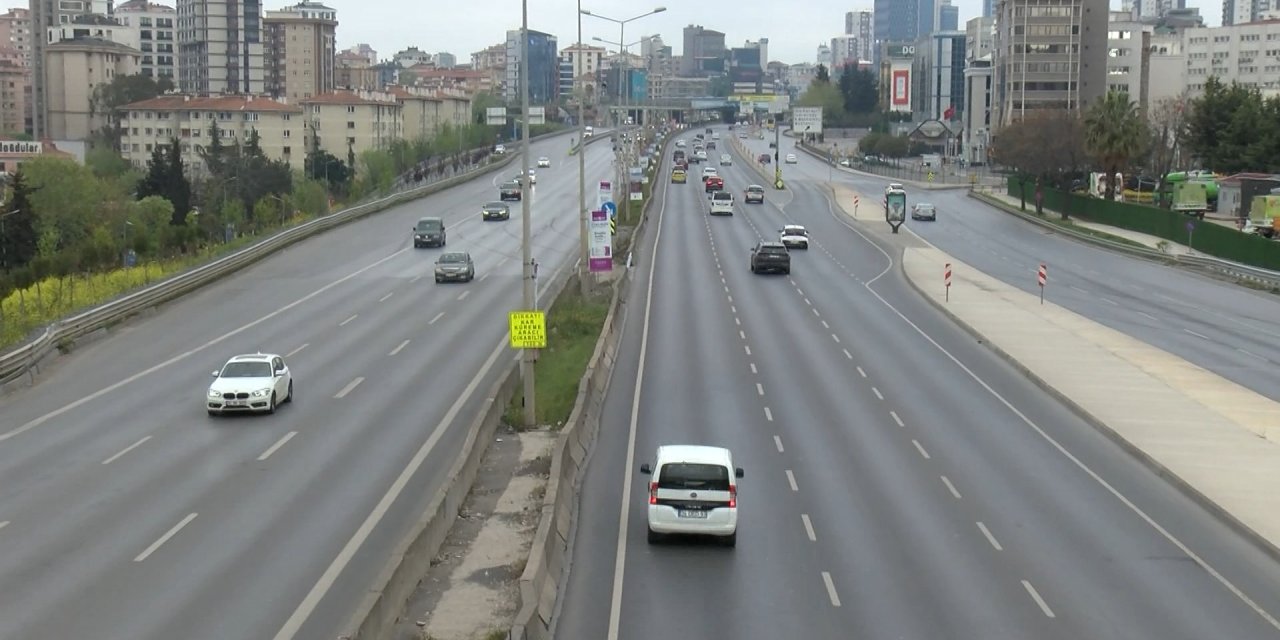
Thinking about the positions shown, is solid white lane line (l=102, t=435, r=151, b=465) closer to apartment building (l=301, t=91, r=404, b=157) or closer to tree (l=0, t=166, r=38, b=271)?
tree (l=0, t=166, r=38, b=271)

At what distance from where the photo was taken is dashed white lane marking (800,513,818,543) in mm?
22203

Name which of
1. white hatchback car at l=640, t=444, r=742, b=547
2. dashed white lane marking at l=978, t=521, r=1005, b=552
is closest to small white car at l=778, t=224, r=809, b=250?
dashed white lane marking at l=978, t=521, r=1005, b=552

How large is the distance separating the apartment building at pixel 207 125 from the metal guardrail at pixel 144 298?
9453 cm

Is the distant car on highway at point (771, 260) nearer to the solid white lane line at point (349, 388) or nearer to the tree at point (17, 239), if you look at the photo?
the solid white lane line at point (349, 388)

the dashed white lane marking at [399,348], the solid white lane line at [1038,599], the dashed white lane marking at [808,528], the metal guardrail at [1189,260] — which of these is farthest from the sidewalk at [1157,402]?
the dashed white lane marking at [399,348]

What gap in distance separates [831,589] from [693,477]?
9.42 feet

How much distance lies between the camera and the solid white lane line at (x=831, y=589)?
18.9m

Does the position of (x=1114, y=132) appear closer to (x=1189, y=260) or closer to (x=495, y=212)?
(x=1189, y=260)

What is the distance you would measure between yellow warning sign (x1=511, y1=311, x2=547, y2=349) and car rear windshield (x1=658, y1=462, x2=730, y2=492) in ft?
27.5

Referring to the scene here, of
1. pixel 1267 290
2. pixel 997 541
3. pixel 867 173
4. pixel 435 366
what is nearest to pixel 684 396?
pixel 435 366

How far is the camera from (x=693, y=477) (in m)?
21.5

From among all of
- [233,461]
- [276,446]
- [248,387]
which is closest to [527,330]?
[276,446]

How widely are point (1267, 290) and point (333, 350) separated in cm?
3728

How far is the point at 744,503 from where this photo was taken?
2445 centimetres
